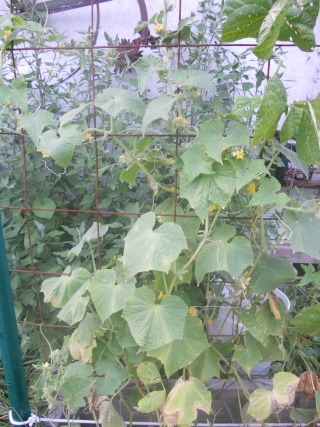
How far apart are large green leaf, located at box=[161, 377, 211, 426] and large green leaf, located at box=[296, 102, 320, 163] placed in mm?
672

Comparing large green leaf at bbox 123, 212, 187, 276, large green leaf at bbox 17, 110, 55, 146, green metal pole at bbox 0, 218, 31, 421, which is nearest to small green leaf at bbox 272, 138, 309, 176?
large green leaf at bbox 123, 212, 187, 276

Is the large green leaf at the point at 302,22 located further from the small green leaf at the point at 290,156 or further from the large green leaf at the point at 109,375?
the large green leaf at the point at 109,375

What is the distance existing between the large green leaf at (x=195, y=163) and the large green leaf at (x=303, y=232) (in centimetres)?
24

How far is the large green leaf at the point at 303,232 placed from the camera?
117 cm

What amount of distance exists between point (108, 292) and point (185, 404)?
36 cm

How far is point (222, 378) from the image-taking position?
67.7 inches

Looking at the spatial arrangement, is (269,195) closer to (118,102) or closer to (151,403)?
(118,102)

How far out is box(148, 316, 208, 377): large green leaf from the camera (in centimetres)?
125

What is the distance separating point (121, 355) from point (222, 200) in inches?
23.1

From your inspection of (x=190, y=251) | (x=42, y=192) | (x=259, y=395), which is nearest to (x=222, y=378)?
(x=259, y=395)

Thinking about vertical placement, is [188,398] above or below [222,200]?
below

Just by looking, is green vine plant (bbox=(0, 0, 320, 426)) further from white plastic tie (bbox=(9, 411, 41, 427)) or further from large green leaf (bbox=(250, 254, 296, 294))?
white plastic tie (bbox=(9, 411, 41, 427))

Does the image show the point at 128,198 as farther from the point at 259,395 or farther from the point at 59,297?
the point at 259,395

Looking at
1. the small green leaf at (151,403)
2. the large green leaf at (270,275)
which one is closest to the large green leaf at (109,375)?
the small green leaf at (151,403)
